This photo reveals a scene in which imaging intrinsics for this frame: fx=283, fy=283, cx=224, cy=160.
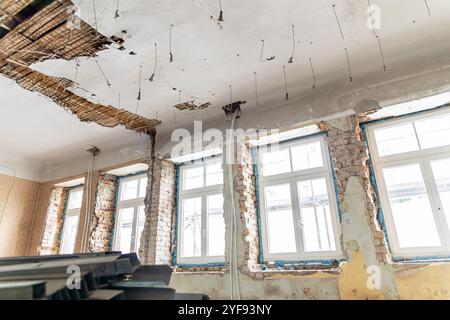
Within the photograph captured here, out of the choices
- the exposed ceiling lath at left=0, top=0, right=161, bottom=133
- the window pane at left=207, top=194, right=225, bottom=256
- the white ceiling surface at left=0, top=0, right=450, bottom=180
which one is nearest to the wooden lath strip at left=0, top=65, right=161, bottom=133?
the exposed ceiling lath at left=0, top=0, right=161, bottom=133

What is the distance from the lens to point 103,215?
496 cm

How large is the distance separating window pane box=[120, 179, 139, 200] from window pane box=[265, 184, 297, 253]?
2.59 m

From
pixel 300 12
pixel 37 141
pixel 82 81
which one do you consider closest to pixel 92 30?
pixel 82 81

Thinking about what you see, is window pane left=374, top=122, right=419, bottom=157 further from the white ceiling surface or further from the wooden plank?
the wooden plank

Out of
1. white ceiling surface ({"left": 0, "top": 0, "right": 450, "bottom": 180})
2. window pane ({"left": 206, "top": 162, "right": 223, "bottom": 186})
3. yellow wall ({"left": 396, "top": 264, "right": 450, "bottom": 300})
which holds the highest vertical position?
white ceiling surface ({"left": 0, "top": 0, "right": 450, "bottom": 180})

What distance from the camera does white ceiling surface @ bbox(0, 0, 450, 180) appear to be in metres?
2.38

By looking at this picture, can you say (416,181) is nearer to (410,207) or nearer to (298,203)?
(410,207)

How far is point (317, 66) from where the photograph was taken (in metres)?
3.12

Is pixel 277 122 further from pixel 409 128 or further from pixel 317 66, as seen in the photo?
pixel 409 128

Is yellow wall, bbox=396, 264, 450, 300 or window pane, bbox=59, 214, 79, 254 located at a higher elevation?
window pane, bbox=59, 214, 79, 254

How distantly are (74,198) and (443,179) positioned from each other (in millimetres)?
6057

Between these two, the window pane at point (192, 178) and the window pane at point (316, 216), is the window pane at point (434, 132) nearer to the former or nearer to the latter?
the window pane at point (316, 216)

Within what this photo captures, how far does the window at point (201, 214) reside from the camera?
398 cm

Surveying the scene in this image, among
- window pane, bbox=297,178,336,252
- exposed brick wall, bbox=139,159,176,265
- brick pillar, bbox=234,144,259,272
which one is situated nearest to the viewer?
window pane, bbox=297,178,336,252
